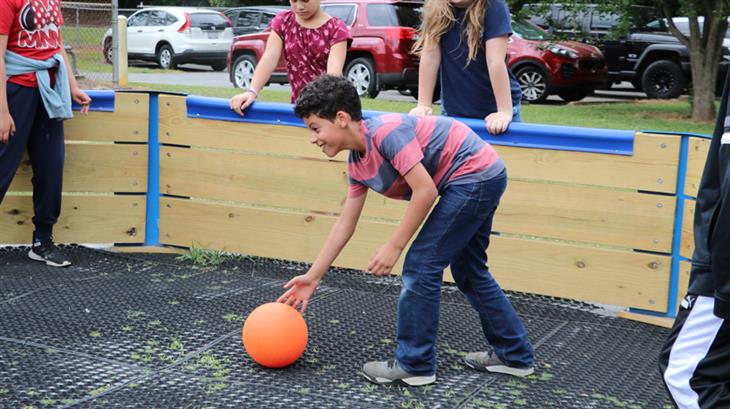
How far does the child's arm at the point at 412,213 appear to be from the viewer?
11.8ft

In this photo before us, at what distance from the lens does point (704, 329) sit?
2.63 metres

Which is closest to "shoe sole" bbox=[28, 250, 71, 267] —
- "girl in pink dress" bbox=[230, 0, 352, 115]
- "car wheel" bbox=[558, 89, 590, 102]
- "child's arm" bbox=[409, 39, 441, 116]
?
"girl in pink dress" bbox=[230, 0, 352, 115]

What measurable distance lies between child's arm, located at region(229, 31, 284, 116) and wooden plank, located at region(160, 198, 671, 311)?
68 cm

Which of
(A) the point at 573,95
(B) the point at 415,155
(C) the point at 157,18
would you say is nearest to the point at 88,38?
(A) the point at 573,95

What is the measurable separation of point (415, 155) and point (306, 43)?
208 centimetres

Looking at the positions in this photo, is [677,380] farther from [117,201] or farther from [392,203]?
[117,201]

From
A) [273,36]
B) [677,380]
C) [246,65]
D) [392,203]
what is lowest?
[246,65]

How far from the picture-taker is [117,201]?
6281 millimetres

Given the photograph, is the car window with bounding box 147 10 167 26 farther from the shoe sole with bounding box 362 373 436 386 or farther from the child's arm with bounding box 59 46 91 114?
the shoe sole with bounding box 362 373 436 386

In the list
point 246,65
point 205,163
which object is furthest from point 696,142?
point 246,65

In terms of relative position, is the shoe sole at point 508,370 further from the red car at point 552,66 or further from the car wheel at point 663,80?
the car wheel at point 663,80

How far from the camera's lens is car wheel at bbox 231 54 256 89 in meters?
18.5

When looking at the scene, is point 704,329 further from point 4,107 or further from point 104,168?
point 104,168

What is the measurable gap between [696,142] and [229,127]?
281cm
